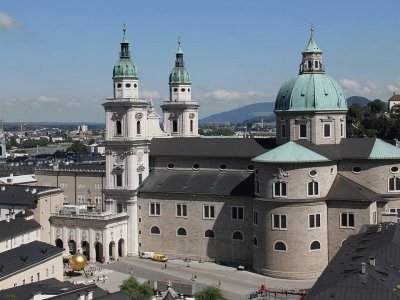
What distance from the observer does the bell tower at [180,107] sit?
10931cm

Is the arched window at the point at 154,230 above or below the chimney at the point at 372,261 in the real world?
below

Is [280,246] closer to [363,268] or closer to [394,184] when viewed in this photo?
[394,184]

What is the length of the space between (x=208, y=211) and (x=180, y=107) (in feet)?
98.5

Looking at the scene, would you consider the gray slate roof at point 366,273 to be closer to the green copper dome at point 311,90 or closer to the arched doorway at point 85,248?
the green copper dome at point 311,90

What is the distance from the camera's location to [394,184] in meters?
78.1

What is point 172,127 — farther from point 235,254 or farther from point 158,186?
point 235,254

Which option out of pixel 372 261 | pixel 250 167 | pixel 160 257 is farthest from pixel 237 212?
pixel 372 261

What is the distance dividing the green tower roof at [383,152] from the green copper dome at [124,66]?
30.6 meters

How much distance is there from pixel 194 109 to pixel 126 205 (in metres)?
28.4

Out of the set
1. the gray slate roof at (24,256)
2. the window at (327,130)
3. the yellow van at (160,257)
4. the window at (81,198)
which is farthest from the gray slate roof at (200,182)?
the gray slate roof at (24,256)

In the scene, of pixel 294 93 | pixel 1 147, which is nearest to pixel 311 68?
pixel 294 93

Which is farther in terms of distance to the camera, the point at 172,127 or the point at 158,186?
the point at 172,127

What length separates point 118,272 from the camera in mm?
77250

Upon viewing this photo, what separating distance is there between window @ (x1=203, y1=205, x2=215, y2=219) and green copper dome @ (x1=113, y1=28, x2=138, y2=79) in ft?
62.6
